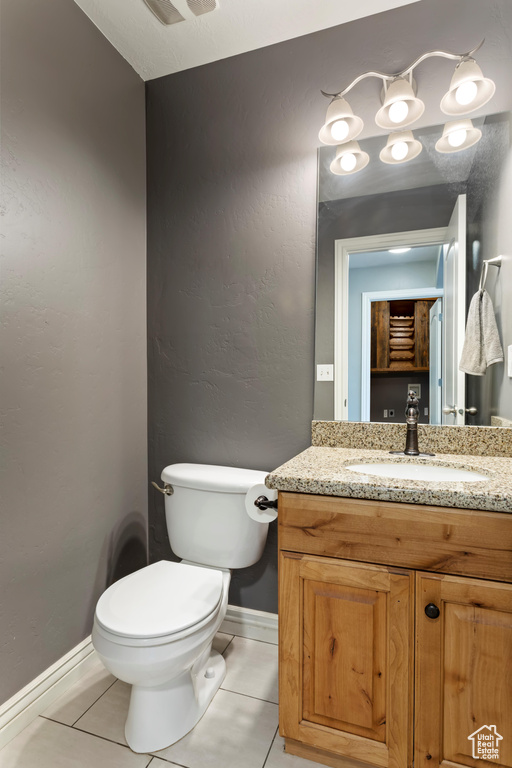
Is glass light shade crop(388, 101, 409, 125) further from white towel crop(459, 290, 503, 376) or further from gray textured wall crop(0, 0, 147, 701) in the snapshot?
gray textured wall crop(0, 0, 147, 701)

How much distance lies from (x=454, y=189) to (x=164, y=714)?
2.00 m

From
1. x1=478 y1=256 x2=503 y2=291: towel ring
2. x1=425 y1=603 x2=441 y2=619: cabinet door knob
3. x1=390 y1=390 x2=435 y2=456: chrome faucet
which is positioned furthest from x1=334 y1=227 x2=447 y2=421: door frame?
x1=425 y1=603 x2=441 y2=619: cabinet door knob

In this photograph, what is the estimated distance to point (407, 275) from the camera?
1.54 m

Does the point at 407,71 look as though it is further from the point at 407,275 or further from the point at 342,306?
the point at 342,306

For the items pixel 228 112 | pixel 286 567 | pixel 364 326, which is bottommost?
pixel 286 567

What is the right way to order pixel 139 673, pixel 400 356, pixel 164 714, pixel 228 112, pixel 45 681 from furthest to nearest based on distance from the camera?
pixel 228 112 → pixel 400 356 → pixel 45 681 → pixel 164 714 → pixel 139 673

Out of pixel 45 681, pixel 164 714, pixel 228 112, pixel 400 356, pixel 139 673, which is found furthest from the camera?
pixel 228 112

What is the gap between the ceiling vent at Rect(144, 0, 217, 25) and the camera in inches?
58.4

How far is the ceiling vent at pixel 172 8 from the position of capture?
1483 mm

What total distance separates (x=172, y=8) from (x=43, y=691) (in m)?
2.46

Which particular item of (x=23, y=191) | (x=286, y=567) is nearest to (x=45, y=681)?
(x=286, y=567)

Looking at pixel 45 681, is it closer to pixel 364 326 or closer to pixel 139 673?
pixel 139 673

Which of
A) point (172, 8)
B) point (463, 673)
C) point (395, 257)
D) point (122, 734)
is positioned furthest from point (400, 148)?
point (122, 734)

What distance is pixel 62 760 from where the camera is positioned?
1217mm
